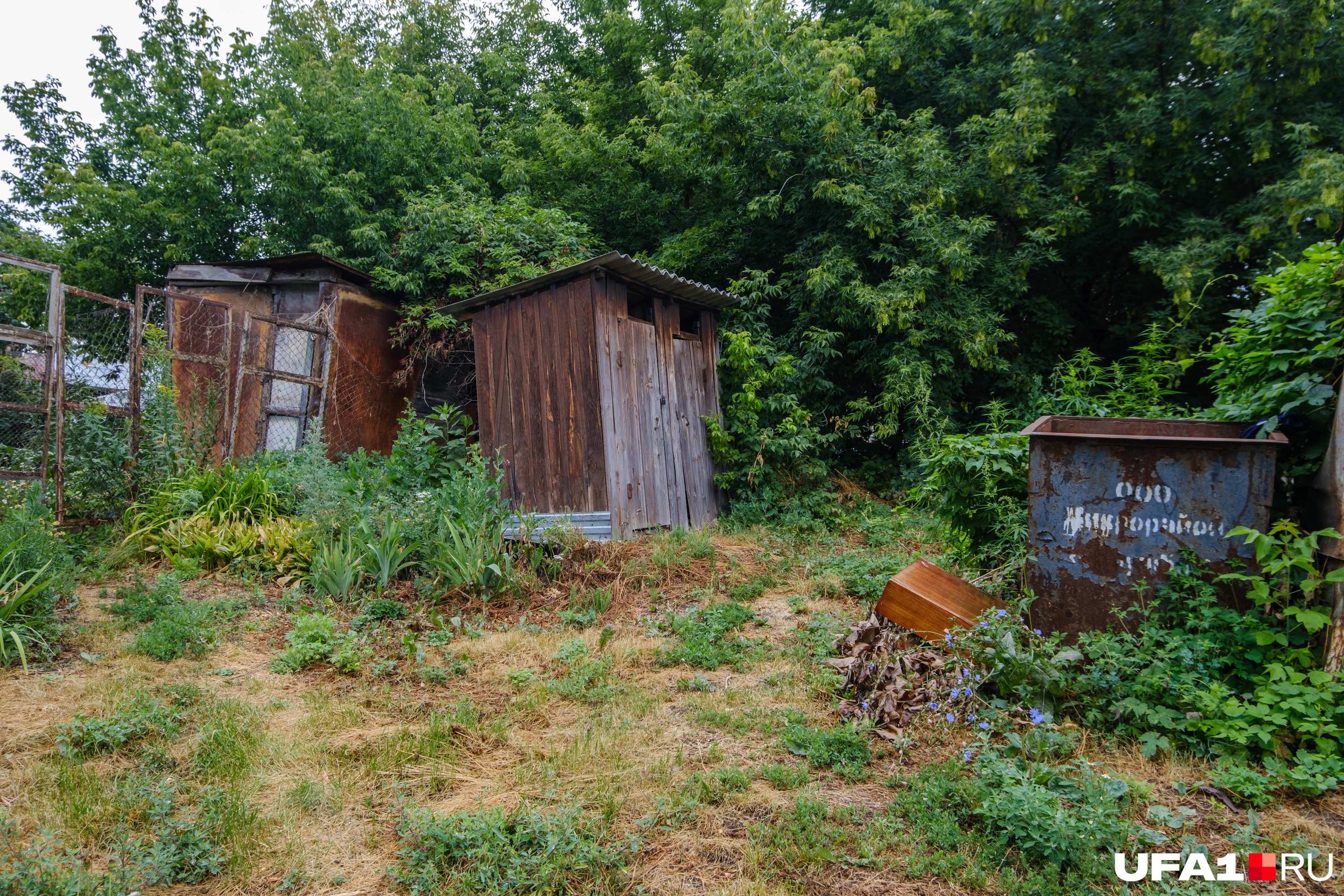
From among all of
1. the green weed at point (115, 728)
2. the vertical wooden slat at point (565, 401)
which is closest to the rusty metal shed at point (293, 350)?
the vertical wooden slat at point (565, 401)

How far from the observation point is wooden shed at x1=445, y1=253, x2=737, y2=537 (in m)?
6.65

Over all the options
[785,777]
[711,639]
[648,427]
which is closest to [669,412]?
[648,427]

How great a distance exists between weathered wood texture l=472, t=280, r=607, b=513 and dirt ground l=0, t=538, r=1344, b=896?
7.42ft

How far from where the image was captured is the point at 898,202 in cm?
935

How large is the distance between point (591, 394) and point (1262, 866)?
17.7 feet

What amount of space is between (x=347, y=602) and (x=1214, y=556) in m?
5.13

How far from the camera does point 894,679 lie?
11.2ft

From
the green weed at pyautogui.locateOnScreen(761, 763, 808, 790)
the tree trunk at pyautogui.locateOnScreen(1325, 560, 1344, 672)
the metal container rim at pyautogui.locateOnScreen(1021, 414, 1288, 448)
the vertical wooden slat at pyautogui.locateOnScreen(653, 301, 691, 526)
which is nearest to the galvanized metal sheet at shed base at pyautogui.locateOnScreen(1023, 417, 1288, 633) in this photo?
the metal container rim at pyautogui.locateOnScreen(1021, 414, 1288, 448)

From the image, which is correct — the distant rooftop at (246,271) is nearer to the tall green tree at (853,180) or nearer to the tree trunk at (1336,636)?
the tall green tree at (853,180)

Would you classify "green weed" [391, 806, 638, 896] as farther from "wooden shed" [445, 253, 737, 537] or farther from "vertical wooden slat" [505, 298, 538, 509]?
"vertical wooden slat" [505, 298, 538, 509]

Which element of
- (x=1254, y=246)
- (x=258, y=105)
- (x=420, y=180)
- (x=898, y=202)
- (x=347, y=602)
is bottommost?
(x=347, y=602)

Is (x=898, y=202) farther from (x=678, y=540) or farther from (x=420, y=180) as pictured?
(x=420, y=180)

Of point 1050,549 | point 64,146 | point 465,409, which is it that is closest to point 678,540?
point 1050,549

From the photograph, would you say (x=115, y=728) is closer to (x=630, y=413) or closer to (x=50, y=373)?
(x=50, y=373)
